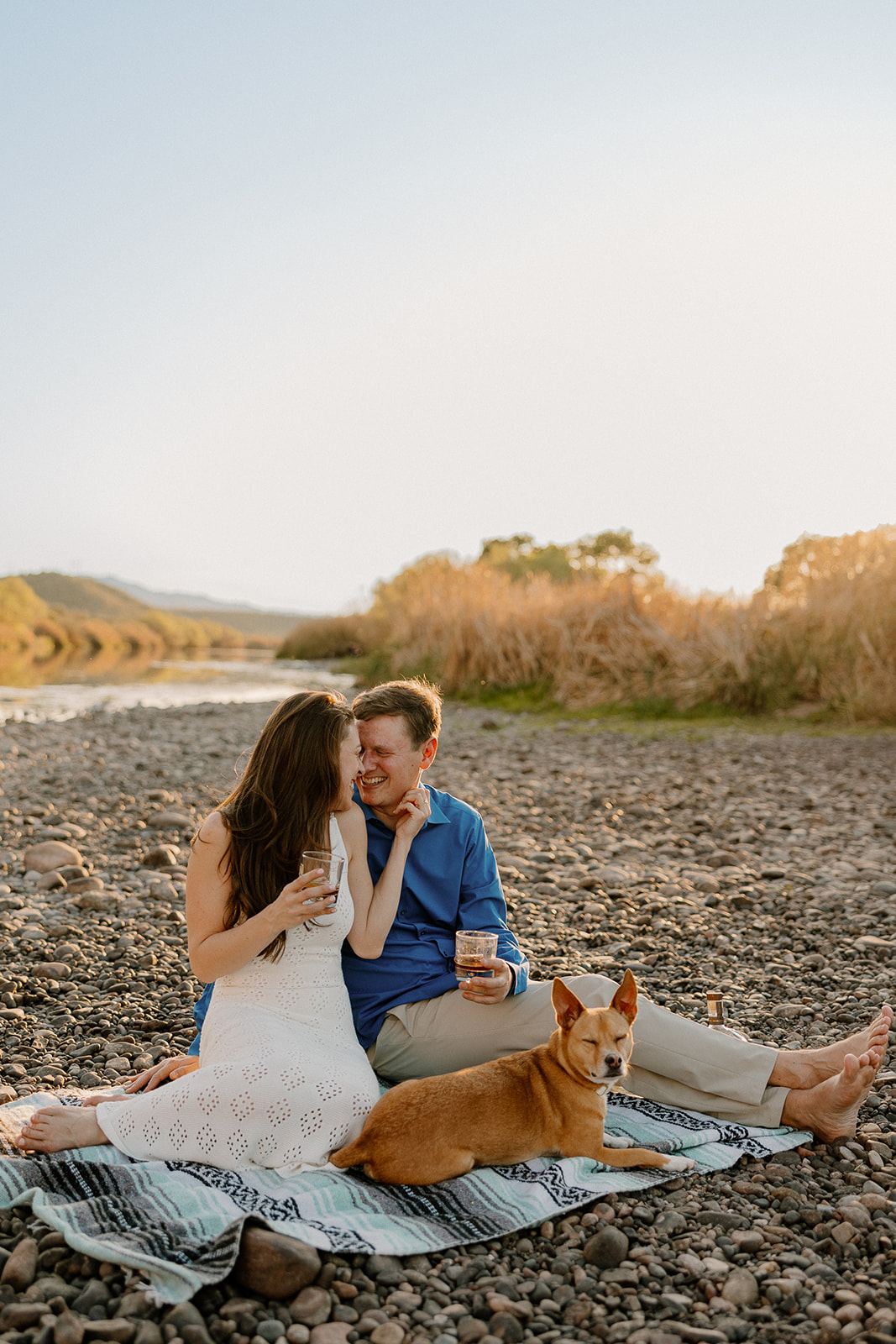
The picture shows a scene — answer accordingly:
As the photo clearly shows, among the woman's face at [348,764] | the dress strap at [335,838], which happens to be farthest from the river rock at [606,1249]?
the woman's face at [348,764]

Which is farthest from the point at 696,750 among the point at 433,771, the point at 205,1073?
the point at 205,1073

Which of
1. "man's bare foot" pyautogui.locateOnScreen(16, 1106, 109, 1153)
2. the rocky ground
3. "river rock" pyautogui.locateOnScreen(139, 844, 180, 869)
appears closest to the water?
the rocky ground

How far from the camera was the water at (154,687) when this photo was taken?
880 inches

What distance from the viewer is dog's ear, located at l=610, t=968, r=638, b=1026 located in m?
3.64

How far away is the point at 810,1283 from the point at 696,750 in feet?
39.6

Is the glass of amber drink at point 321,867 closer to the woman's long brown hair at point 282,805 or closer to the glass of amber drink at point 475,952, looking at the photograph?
the woman's long brown hair at point 282,805

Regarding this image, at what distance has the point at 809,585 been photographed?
61.6 ft

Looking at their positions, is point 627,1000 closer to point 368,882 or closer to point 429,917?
point 429,917

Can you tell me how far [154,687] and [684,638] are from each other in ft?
51.8

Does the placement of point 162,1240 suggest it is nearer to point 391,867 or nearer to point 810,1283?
point 391,867

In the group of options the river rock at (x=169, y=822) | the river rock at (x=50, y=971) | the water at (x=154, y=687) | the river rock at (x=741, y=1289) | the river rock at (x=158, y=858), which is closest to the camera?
the river rock at (x=741, y=1289)

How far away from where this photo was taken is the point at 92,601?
58562mm

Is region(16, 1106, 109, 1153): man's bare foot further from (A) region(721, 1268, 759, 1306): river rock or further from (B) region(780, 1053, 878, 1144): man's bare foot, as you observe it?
(B) region(780, 1053, 878, 1144): man's bare foot

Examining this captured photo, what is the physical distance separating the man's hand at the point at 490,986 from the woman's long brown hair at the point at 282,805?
2.34ft
